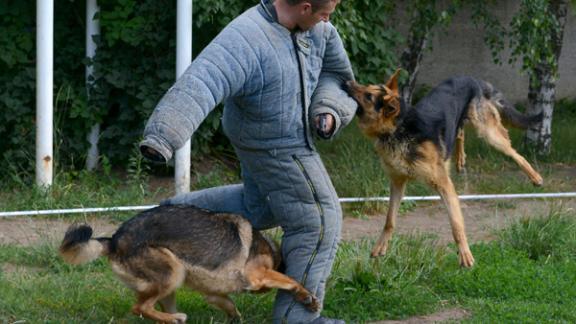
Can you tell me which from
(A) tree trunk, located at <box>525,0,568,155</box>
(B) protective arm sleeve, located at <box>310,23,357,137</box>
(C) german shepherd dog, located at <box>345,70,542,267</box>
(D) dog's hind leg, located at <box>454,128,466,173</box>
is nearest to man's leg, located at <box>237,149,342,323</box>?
(B) protective arm sleeve, located at <box>310,23,357,137</box>

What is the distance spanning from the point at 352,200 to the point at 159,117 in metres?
4.33

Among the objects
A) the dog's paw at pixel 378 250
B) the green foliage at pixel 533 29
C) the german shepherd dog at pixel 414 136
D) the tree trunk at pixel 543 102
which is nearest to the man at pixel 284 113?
the german shepherd dog at pixel 414 136

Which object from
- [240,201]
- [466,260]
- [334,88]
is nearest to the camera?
[334,88]

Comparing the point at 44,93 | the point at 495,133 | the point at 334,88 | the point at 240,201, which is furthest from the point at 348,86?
the point at 44,93

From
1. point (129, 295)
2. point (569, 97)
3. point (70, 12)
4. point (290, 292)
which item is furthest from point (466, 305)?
point (569, 97)

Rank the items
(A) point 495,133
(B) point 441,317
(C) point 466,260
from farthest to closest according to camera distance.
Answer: (A) point 495,133 < (C) point 466,260 < (B) point 441,317

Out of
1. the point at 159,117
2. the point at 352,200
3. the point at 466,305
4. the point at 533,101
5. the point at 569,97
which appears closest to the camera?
the point at 159,117

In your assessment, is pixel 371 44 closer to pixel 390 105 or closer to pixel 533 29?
pixel 533 29

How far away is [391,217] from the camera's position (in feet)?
23.7

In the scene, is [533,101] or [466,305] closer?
[466,305]

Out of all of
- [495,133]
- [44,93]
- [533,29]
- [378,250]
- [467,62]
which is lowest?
[378,250]

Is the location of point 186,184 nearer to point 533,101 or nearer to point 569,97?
point 533,101

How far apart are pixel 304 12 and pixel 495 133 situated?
3862 mm

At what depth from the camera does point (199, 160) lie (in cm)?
1003
